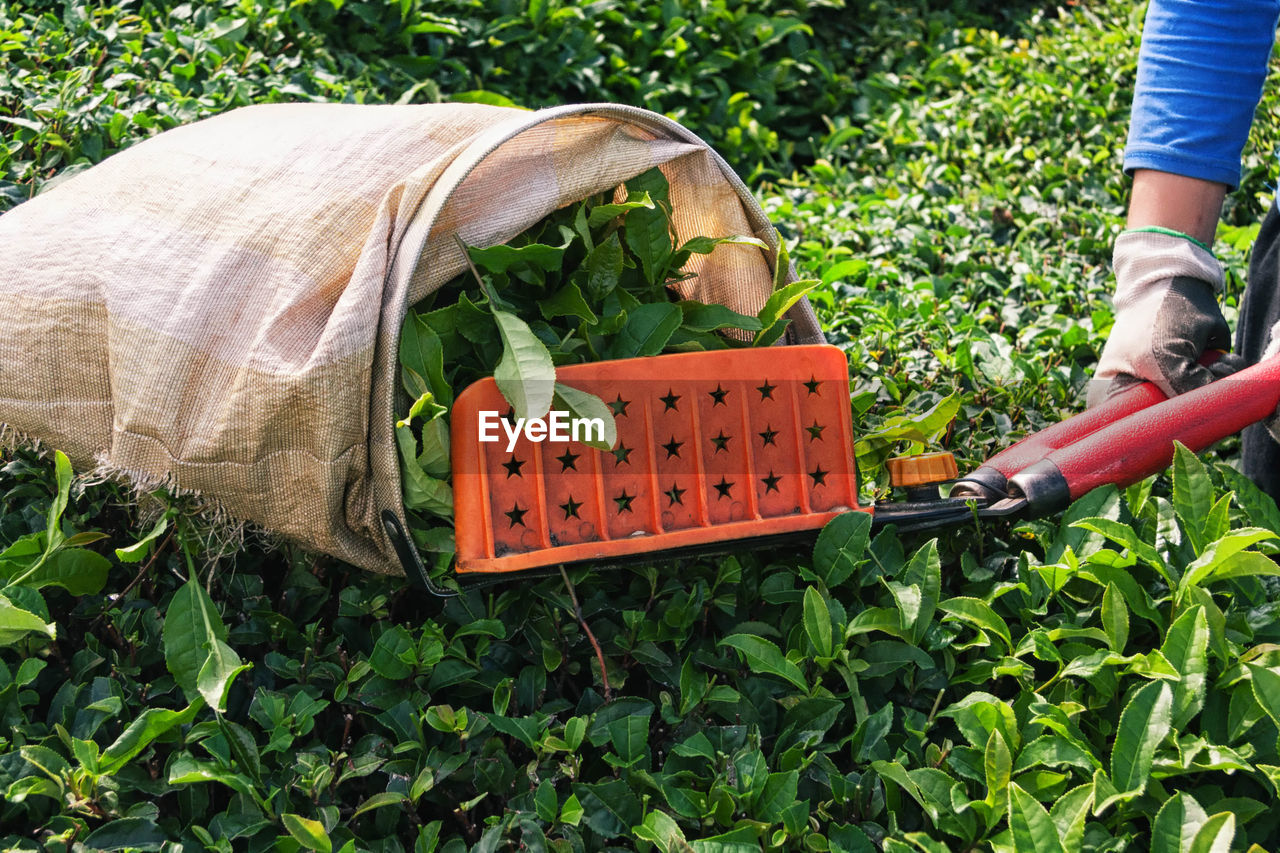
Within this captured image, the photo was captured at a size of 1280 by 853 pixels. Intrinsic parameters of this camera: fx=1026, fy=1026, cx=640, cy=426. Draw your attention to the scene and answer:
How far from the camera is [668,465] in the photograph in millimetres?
1535

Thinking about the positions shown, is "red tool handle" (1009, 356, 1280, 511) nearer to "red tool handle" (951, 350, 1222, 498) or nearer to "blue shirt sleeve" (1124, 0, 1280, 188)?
"red tool handle" (951, 350, 1222, 498)

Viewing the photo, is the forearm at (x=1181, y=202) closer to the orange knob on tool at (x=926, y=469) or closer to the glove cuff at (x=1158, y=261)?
the glove cuff at (x=1158, y=261)

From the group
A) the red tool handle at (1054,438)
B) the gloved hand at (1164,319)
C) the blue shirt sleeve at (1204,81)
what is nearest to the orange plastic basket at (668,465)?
the red tool handle at (1054,438)

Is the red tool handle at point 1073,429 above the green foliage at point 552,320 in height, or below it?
below

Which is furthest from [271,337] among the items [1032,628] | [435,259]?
[1032,628]

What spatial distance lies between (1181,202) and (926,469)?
33.0 inches

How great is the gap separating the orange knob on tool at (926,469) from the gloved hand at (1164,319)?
505 millimetres

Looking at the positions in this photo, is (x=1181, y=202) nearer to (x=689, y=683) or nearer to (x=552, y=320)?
(x=552, y=320)

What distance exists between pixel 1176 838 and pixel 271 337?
1258 millimetres

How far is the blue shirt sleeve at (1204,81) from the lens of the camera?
193 centimetres

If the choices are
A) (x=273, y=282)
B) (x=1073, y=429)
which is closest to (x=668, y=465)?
(x=273, y=282)

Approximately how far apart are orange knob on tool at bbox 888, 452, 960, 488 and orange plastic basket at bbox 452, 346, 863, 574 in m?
0.15

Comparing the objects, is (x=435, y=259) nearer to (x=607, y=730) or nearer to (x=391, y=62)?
(x=607, y=730)

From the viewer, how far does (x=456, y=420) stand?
141 centimetres
